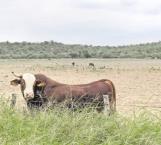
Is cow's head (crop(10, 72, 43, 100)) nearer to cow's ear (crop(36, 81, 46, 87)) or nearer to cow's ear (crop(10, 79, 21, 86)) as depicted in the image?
cow's ear (crop(36, 81, 46, 87))

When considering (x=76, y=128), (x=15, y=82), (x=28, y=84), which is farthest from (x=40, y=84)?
(x=76, y=128)

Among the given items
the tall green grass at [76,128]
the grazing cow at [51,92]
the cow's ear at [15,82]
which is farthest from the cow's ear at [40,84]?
the tall green grass at [76,128]

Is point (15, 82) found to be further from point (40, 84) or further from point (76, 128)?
point (76, 128)

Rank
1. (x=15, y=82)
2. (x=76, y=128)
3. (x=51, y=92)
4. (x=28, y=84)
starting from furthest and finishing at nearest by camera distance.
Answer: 1. (x=15, y=82)
2. (x=51, y=92)
3. (x=28, y=84)
4. (x=76, y=128)

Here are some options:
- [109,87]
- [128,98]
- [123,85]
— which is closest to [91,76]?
[123,85]

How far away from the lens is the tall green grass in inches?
278

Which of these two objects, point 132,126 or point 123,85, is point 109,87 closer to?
point 132,126

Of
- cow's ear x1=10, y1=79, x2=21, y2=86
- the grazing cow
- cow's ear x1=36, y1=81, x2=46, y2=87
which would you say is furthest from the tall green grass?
cow's ear x1=10, y1=79, x2=21, y2=86

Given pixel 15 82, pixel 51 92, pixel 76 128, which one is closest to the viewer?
pixel 76 128

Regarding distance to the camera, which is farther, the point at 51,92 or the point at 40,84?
the point at 51,92

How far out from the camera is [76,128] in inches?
296

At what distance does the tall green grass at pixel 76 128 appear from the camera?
707 centimetres

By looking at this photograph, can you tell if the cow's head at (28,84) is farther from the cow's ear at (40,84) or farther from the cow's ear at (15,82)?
the cow's ear at (15,82)

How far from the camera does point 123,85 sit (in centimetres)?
2578
